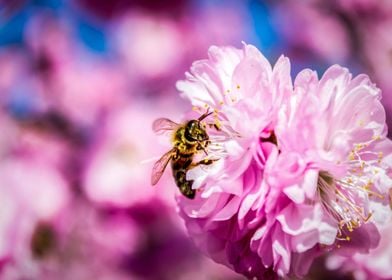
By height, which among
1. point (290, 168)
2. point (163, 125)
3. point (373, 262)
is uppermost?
point (163, 125)

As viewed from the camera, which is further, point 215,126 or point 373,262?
point 373,262

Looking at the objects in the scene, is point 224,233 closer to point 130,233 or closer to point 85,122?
point 130,233

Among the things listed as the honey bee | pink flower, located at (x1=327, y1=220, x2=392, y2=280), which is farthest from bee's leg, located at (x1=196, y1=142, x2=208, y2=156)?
pink flower, located at (x1=327, y1=220, x2=392, y2=280)

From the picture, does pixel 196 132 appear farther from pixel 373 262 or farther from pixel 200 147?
pixel 373 262

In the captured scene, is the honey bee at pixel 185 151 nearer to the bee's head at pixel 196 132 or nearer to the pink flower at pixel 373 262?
the bee's head at pixel 196 132

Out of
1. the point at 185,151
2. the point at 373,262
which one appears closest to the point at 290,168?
the point at 185,151

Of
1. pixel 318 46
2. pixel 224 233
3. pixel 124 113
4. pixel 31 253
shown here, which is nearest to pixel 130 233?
pixel 31 253

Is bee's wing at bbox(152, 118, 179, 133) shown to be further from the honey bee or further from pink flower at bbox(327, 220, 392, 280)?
pink flower at bbox(327, 220, 392, 280)

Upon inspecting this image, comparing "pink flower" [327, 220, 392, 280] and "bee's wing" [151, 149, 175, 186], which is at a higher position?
"bee's wing" [151, 149, 175, 186]
